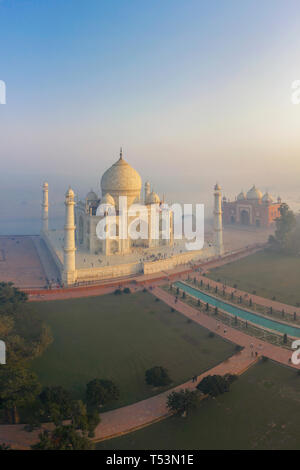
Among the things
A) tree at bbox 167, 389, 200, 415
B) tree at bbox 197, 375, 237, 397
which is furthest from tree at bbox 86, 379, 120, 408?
tree at bbox 197, 375, 237, 397

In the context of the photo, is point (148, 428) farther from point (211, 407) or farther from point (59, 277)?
point (59, 277)

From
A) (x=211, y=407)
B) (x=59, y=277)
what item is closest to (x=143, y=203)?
(x=59, y=277)

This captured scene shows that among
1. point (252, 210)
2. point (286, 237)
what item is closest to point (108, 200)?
point (286, 237)

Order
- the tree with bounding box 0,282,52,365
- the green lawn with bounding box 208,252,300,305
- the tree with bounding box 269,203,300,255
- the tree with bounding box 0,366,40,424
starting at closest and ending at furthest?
1. the tree with bounding box 0,366,40,424
2. the tree with bounding box 0,282,52,365
3. the green lawn with bounding box 208,252,300,305
4. the tree with bounding box 269,203,300,255

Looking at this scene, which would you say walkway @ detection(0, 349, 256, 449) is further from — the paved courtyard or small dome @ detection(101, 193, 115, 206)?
small dome @ detection(101, 193, 115, 206)

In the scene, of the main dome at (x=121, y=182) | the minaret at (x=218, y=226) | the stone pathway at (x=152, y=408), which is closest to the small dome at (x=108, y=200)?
the main dome at (x=121, y=182)
